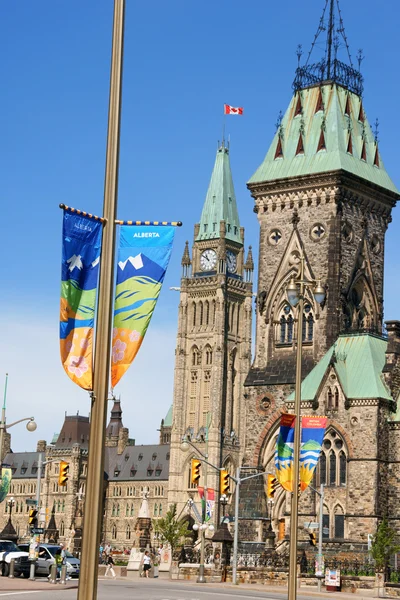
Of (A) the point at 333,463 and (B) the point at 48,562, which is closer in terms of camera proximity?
(B) the point at 48,562

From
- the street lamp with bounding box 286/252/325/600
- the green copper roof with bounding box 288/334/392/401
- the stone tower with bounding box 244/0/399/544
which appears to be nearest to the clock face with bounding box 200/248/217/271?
the stone tower with bounding box 244/0/399/544

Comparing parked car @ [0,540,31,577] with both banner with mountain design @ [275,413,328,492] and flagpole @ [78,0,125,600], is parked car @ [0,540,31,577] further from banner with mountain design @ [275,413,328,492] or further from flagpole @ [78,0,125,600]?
flagpole @ [78,0,125,600]

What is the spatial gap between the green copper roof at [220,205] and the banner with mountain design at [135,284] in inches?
5872

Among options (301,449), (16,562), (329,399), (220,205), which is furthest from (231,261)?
(301,449)

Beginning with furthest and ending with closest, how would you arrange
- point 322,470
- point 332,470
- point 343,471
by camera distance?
point 322,470 < point 332,470 < point 343,471

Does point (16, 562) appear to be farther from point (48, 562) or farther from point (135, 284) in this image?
point (135, 284)

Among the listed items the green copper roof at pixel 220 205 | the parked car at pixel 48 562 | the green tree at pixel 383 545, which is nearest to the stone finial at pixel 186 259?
the green copper roof at pixel 220 205

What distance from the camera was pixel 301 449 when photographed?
37250 mm

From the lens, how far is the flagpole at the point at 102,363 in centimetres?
1180

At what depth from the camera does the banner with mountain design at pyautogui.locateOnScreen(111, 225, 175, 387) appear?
12.7 meters

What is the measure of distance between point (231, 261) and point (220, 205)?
7975mm

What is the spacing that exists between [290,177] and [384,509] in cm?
2075

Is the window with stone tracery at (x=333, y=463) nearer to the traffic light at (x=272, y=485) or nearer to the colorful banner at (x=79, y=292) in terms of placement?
the traffic light at (x=272, y=485)

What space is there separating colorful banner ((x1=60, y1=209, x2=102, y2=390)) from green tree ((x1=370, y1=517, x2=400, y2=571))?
41926 mm
